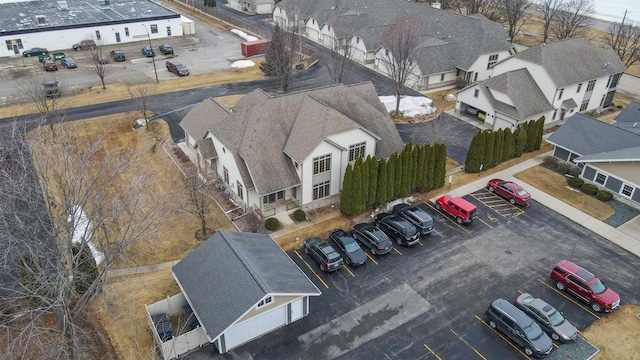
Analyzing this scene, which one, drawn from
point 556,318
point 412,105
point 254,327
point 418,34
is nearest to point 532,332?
point 556,318

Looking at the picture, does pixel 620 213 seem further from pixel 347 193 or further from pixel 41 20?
pixel 41 20

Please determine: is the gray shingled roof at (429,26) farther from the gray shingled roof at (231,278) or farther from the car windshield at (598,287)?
the gray shingled roof at (231,278)

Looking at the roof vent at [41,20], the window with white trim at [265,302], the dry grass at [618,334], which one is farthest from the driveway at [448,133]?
the roof vent at [41,20]

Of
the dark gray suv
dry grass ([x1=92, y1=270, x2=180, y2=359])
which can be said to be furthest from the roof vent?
the dark gray suv

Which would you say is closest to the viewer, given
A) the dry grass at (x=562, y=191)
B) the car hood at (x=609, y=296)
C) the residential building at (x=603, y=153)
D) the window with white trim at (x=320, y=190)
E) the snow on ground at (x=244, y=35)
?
the car hood at (x=609, y=296)

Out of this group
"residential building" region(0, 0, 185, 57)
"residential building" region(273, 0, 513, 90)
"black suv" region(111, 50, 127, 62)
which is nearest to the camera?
"residential building" region(273, 0, 513, 90)

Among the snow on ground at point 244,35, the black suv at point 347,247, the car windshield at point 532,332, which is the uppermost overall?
the snow on ground at point 244,35

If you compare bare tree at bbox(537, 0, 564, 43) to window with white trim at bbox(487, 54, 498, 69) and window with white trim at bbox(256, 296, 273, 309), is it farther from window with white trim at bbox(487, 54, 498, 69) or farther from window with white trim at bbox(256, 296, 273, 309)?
window with white trim at bbox(256, 296, 273, 309)
